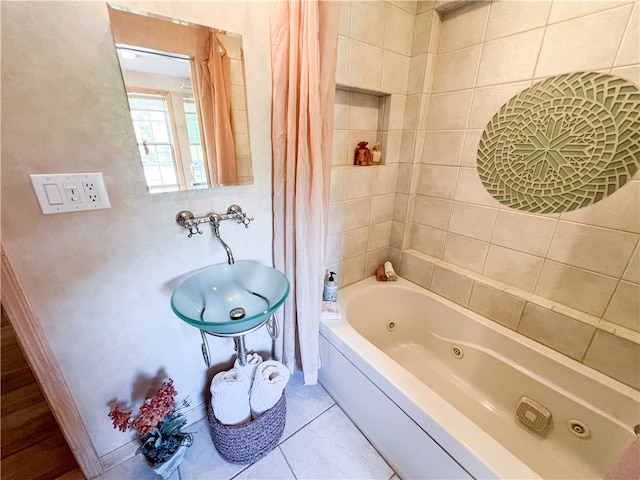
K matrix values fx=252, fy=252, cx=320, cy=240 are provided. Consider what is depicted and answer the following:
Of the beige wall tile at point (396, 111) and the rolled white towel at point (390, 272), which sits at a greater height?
the beige wall tile at point (396, 111)

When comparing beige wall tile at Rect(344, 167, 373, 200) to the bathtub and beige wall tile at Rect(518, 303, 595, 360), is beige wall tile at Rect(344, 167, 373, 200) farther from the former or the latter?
beige wall tile at Rect(518, 303, 595, 360)

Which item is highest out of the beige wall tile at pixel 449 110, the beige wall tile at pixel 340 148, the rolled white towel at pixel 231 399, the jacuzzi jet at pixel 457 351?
the beige wall tile at pixel 449 110

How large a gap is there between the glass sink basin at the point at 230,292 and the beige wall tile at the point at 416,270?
1.02 metres

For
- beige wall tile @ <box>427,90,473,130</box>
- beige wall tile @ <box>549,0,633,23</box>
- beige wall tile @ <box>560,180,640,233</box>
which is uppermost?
beige wall tile @ <box>549,0,633,23</box>

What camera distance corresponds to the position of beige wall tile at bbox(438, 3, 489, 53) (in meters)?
1.23

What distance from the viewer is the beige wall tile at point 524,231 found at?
1170 millimetres

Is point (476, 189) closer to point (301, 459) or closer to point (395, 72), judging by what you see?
point (395, 72)

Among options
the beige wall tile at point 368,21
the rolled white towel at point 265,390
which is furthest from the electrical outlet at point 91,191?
the beige wall tile at point 368,21

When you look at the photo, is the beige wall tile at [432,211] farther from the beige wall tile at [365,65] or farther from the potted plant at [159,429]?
the potted plant at [159,429]

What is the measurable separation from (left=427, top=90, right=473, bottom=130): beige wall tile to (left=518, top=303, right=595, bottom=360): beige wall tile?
1.02 metres

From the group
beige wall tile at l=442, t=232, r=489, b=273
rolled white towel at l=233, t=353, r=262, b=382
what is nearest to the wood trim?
rolled white towel at l=233, t=353, r=262, b=382

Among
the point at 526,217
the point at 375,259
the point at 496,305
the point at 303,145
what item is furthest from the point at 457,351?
the point at 303,145

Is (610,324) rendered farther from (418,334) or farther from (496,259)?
(418,334)

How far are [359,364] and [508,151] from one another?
1.25m
